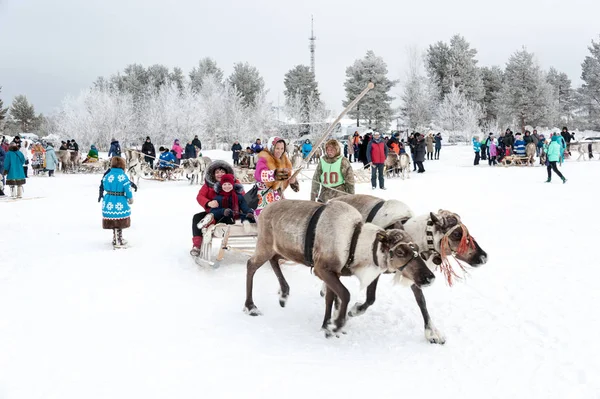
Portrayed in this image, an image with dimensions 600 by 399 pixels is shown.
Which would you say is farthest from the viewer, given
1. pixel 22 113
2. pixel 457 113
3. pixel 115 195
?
pixel 22 113

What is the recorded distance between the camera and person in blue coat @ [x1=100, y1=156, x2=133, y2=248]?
300 inches

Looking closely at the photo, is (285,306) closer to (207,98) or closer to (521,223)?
(521,223)

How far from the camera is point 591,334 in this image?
13.2ft

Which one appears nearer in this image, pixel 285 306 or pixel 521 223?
pixel 285 306

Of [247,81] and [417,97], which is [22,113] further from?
[417,97]

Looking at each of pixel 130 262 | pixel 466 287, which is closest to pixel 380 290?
pixel 466 287

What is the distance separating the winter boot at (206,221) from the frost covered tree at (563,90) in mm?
76589

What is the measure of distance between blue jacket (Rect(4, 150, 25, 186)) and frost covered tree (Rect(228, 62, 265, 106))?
175ft

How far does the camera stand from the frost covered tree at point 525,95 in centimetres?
4756

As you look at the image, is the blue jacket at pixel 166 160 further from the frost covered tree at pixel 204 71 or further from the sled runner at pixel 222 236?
the frost covered tree at pixel 204 71

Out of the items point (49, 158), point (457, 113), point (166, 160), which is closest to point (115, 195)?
point (166, 160)

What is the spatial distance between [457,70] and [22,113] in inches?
2788

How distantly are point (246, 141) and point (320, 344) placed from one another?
167ft

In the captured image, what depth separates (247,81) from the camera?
6819 cm
